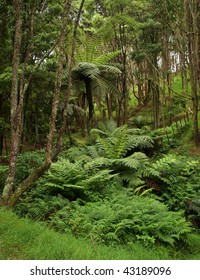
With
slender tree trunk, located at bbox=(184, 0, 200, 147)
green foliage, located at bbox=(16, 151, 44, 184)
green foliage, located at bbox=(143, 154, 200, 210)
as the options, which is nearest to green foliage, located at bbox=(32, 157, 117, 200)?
green foliage, located at bbox=(16, 151, 44, 184)

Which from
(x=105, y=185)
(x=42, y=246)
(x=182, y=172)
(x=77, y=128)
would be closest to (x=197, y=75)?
(x=182, y=172)

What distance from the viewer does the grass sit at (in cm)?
445

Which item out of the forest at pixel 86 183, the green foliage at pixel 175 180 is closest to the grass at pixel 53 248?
the forest at pixel 86 183

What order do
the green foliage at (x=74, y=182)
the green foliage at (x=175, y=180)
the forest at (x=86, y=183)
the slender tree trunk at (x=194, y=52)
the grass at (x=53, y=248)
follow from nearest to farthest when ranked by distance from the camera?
the grass at (x=53, y=248) < the forest at (x=86, y=183) < the green foliage at (x=74, y=182) < the green foliage at (x=175, y=180) < the slender tree trunk at (x=194, y=52)

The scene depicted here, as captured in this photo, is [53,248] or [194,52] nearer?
[53,248]

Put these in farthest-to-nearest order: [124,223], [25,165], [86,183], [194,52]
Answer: [194,52], [25,165], [86,183], [124,223]

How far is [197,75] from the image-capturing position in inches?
488

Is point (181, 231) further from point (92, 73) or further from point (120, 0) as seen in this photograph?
point (120, 0)

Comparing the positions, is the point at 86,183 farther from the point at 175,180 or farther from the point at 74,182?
the point at 175,180

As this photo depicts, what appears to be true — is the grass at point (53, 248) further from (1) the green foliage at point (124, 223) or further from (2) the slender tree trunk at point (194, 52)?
(2) the slender tree trunk at point (194, 52)

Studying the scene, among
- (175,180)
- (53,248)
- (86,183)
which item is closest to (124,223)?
(53,248)

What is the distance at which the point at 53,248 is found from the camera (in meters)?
4.56

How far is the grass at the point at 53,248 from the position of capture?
175 inches

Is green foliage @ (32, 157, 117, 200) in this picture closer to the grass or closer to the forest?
the forest
